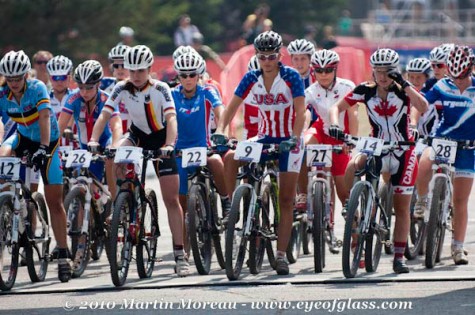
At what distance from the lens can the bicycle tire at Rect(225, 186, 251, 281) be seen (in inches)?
534

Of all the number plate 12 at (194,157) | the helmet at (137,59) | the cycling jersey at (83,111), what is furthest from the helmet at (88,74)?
the number plate 12 at (194,157)

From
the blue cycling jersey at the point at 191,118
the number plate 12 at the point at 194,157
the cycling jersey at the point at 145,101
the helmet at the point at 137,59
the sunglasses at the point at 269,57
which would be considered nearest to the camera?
the sunglasses at the point at 269,57

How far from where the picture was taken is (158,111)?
1455 cm

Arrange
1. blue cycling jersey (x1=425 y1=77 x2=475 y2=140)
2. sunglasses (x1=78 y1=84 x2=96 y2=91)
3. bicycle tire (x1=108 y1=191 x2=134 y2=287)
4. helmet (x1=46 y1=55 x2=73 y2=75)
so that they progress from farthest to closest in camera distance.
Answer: helmet (x1=46 y1=55 x2=73 y2=75), sunglasses (x1=78 y1=84 x2=96 y2=91), blue cycling jersey (x1=425 y1=77 x2=475 y2=140), bicycle tire (x1=108 y1=191 x2=134 y2=287)

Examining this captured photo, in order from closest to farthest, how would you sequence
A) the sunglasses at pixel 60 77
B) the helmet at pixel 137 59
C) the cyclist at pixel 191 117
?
1. the helmet at pixel 137 59
2. the cyclist at pixel 191 117
3. the sunglasses at pixel 60 77

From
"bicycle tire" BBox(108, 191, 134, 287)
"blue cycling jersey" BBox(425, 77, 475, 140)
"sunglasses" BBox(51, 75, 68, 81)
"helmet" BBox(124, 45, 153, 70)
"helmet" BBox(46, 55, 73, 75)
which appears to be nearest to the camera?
"bicycle tire" BBox(108, 191, 134, 287)

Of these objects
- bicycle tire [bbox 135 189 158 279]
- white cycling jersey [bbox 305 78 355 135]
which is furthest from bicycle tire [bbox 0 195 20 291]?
white cycling jersey [bbox 305 78 355 135]

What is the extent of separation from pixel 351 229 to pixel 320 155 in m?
2.08

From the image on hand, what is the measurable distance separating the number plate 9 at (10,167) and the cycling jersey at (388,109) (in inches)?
122

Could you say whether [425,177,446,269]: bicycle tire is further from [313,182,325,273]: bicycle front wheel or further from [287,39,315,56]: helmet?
[287,39,315,56]: helmet

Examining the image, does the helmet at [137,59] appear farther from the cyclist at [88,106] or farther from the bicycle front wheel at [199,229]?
the cyclist at [88,106]

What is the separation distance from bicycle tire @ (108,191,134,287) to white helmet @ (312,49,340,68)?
3.33 m

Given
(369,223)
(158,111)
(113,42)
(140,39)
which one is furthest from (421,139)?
(140,39)

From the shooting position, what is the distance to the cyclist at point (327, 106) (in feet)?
53.3
